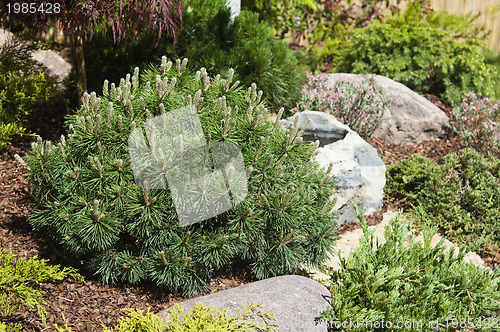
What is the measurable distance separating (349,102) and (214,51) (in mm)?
1815

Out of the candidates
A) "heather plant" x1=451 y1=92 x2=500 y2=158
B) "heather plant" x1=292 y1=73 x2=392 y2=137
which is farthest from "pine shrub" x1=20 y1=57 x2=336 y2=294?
"heather plant" x1=451 y1=92 x2=500 y2=158

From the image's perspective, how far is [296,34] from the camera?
8531mm

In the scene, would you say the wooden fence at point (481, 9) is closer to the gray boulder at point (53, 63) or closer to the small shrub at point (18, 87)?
the gray boulder at point (53, 63)

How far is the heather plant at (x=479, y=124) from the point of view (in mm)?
5539

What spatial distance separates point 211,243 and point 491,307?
69.6 inches

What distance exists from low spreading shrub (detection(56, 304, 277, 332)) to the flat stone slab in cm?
9

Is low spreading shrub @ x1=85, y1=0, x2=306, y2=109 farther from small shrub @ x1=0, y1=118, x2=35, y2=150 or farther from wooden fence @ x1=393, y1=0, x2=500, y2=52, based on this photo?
wooden fence @ x1=393, y1=0, x2=500, y2=52

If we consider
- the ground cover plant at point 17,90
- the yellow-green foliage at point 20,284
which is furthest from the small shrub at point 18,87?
the yellow-green foliage at point 20,284

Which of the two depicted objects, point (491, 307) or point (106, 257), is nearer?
point (491, 307)

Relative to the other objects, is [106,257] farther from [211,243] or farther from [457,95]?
[457,95]

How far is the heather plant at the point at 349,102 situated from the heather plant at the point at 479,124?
99 cm

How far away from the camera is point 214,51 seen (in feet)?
16.5

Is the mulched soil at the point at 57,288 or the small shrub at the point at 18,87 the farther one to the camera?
the small shrub at the point at 18,87

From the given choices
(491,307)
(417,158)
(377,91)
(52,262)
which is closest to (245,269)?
(52,262)
